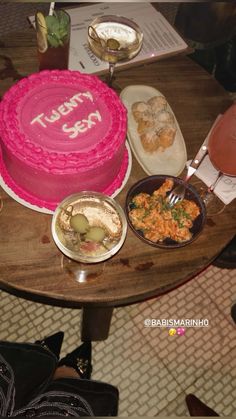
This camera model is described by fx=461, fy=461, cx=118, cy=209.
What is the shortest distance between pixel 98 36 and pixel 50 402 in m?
1.39

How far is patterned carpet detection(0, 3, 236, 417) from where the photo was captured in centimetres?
207

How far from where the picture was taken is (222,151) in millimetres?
1517

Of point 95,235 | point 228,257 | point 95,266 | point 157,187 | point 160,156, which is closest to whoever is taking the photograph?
point 95,235

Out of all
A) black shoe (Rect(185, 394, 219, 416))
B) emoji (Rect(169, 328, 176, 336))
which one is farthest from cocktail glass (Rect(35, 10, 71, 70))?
black shoe (Rect(185, 394, 219, 416))

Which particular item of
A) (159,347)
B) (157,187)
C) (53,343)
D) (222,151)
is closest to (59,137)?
(157,187)

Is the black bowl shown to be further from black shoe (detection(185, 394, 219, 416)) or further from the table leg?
black shoe (detection(185, 394, 219, 416))

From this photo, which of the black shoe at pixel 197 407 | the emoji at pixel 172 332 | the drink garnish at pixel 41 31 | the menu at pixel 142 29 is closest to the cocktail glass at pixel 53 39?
the drink garnish at pixel 41 31

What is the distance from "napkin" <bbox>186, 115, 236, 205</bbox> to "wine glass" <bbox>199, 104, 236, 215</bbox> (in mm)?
16

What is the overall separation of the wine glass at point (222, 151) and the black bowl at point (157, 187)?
0.26ft

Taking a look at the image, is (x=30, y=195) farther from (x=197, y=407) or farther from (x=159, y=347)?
(x=197, y=407)

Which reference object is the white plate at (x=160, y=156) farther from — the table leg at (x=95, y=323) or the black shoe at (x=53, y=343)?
the black shoe at (x=53, y=343)

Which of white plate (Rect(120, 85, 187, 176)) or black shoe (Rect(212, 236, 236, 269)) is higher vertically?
white plate (Rect(120, 85, 187, 176))

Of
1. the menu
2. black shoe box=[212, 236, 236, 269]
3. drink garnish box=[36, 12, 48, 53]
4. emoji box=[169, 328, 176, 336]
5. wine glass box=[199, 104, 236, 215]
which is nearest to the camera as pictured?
wine glass box=[199, 104, 236, 215]

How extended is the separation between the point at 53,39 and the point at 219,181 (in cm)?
78
